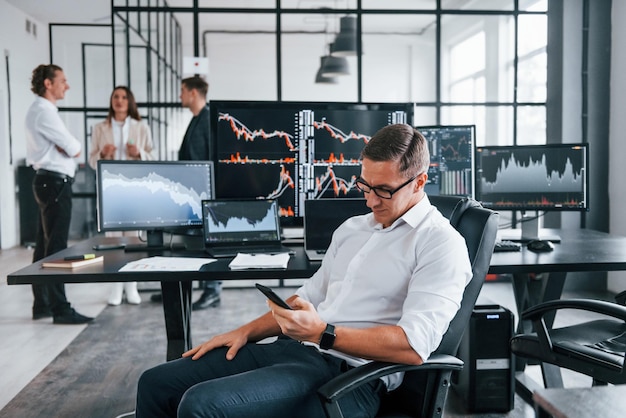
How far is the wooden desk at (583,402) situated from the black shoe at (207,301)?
364 cm

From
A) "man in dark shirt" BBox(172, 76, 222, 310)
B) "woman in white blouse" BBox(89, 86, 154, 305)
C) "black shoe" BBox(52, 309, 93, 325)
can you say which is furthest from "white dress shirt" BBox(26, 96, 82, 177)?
"black shoe" BBox(52, 309, 93, 325)

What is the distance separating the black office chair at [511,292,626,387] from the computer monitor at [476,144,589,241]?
24.1 inches

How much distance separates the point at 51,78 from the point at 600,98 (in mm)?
4127

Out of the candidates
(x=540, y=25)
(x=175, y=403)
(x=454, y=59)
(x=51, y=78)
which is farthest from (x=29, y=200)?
(x=175, y=403)

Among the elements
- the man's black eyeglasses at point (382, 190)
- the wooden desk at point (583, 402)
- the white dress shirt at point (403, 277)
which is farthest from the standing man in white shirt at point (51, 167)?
the wooden desk at point (583, 402)

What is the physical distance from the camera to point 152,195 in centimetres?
245

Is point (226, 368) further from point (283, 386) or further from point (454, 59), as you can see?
point (454, 59)

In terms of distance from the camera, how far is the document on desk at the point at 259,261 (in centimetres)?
203

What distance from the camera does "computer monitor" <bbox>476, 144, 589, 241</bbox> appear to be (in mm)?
2646

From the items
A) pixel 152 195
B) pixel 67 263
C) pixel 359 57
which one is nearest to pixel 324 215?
pixel 152 195

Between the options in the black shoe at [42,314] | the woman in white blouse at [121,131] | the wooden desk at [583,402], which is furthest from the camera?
the woman in white blouse at [121,131]

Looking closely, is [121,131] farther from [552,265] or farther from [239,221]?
[552,265]

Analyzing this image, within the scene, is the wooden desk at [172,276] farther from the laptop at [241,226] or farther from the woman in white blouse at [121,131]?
the woman in white blouse at [121,131]

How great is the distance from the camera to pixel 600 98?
455 cm
